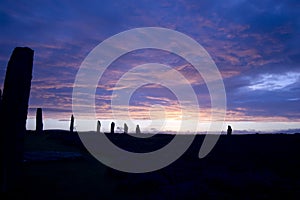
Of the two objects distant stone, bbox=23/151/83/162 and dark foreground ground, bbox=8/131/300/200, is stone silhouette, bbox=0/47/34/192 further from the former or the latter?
distant stone, bbox=23/151/83/162

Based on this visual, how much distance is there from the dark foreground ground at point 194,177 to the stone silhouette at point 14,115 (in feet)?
2.05

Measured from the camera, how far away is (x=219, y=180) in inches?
265

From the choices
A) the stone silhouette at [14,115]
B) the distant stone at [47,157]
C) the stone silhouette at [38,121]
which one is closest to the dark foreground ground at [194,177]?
the distant stone at [47,157]

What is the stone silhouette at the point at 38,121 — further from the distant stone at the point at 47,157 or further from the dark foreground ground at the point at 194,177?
the dark foreground ground at the point at 194,177

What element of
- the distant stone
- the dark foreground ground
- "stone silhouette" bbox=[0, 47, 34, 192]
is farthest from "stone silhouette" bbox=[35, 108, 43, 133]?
"stone silhouette" bbox=[0, 47, 34, 192]

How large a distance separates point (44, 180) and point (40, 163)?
2937mm

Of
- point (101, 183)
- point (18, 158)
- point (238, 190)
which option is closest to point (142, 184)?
point (101, 183)

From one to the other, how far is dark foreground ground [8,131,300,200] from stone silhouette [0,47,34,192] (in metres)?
0.63

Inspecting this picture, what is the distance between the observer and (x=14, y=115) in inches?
326

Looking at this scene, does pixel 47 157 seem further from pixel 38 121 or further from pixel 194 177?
pixel 38 121

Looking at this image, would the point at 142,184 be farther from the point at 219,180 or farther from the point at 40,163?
the point at 40,163

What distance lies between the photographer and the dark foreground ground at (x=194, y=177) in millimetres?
6227

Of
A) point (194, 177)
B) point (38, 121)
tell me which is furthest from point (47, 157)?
point (38, 121)

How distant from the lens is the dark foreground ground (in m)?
6.23
